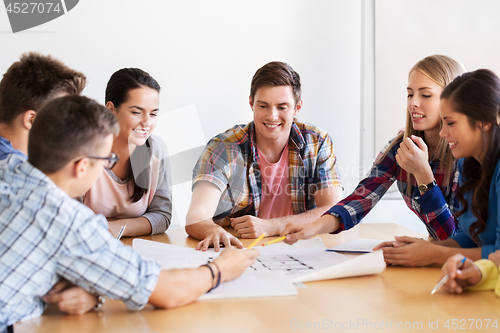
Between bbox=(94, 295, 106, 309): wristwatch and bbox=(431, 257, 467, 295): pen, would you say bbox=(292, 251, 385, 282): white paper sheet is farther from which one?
bbox=(94, 295, 106, 309): wristwatch

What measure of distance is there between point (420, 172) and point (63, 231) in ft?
3.36

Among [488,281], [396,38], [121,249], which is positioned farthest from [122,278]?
[396,38]

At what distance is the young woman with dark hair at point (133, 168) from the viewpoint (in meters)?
1.66

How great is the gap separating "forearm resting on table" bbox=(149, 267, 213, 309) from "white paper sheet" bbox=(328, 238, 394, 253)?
53 centimetres

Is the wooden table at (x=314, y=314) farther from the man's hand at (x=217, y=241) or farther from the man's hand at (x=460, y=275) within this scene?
the man's hand at (x=217, y=241)

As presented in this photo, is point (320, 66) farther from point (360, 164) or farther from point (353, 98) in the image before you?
point (360, 164)

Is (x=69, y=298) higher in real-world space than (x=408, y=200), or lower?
higher

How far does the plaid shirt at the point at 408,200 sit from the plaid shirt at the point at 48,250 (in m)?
0.85

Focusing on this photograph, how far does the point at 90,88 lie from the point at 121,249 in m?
1.86

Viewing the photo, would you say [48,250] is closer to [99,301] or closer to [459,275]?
[99,301]

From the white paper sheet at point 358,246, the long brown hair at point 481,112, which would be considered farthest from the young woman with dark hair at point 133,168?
the long brown hair at point 481,112

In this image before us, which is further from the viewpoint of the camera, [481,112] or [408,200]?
[408,200]

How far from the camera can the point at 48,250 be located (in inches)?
28.9

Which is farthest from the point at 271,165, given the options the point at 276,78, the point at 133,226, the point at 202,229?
the point at 133,226
